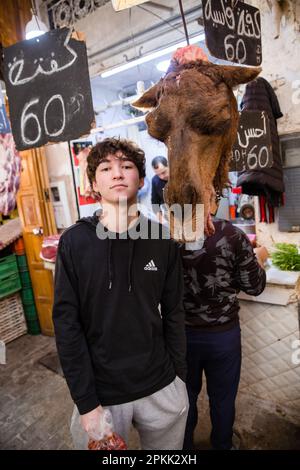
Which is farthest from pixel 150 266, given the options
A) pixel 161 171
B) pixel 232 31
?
pixel 161 171

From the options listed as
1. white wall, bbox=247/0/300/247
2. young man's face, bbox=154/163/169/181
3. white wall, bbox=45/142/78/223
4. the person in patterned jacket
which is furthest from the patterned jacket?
white wall, bbox=45/142/78/223

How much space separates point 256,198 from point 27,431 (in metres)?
3.42

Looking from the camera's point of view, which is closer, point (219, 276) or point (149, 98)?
point (149, 98)

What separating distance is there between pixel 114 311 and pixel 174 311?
385 millimetres

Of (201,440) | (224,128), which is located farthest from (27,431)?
(224,128)

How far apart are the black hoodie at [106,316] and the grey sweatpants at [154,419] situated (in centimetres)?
6

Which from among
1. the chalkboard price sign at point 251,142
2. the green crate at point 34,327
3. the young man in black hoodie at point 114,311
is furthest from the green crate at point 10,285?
the chalkboard price sign at point 251,142

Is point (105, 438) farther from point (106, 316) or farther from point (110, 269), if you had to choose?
point (110, 269)

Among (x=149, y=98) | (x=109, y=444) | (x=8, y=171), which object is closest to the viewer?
(x=149, y=98)

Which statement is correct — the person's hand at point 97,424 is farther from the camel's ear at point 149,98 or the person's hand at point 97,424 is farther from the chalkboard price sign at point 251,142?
the chalkboard price sign at point 251,142

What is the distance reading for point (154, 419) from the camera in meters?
1.66

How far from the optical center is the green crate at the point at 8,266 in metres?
4.93
